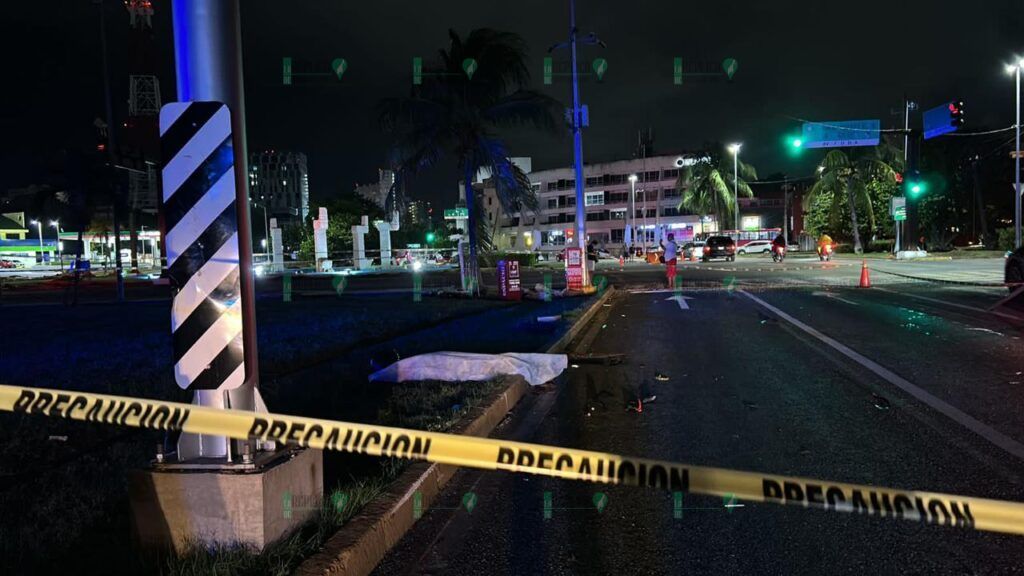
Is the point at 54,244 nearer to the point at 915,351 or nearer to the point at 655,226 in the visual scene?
the point at 655,226

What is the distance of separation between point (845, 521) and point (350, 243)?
190 feet

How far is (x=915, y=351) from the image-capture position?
945cm

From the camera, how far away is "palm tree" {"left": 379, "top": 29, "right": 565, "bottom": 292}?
19688 millimetres

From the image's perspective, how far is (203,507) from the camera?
11.0ft

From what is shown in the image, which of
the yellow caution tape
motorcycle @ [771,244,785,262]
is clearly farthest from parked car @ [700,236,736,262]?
the yellow caution tape

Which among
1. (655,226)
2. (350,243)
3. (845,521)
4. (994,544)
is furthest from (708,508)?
Answer: (655,226)

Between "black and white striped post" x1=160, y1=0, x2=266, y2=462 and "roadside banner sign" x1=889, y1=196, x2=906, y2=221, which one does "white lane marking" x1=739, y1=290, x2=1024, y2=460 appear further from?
"roadside banner sign" x1=889, y1=196, x2=906, y2=221

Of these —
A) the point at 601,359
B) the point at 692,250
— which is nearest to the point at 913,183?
the point at 692,250

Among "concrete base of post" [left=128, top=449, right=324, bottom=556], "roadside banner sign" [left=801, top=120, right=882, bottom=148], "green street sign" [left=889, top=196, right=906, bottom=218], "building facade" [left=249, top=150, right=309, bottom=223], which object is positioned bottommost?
"concrete base of post" [left=128, top=449, right=324, bottom=556]

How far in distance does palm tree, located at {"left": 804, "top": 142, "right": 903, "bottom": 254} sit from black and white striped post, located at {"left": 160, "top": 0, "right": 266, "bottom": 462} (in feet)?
188

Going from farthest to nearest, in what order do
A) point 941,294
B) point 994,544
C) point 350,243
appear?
1. point 350,243
2. point 941,294
3. point 994,544

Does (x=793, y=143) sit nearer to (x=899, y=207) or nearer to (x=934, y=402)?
(x=899, y=207)

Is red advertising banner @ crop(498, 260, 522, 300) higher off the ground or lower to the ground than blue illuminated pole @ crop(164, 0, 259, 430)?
lower

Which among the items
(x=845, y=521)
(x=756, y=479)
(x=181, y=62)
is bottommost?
(x=845, y=521)
